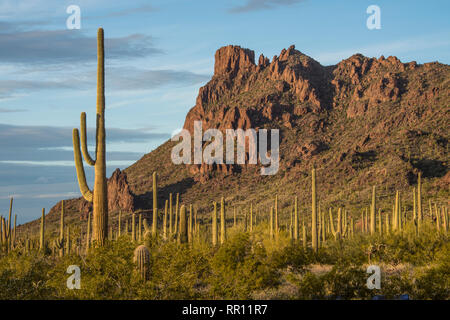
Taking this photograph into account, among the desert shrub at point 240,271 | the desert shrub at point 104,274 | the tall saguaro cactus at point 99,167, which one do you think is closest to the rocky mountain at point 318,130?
the desert shrub at point 240,271

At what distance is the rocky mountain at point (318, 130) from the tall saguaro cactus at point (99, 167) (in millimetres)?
44916

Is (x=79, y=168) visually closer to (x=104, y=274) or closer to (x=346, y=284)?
(x=104, y=274)

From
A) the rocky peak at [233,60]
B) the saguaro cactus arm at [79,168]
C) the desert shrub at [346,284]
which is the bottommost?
the desert shrub at [346,284]

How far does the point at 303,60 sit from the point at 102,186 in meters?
109

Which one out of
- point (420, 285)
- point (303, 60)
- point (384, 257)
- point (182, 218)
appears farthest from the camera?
point (303, 60)

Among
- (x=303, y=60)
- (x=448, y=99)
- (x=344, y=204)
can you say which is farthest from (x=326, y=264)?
(x=303, y=60)

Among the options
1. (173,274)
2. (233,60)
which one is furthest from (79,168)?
(233,60)

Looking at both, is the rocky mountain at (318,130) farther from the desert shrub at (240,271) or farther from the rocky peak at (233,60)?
the desert shrub at (240,271)

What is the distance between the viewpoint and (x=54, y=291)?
574 inches

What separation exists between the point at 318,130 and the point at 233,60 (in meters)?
39.5

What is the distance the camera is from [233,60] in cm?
12962

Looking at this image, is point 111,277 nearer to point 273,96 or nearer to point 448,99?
point 448,99

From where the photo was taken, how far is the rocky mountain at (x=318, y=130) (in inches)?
2793

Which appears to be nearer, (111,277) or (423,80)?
(111,277)
